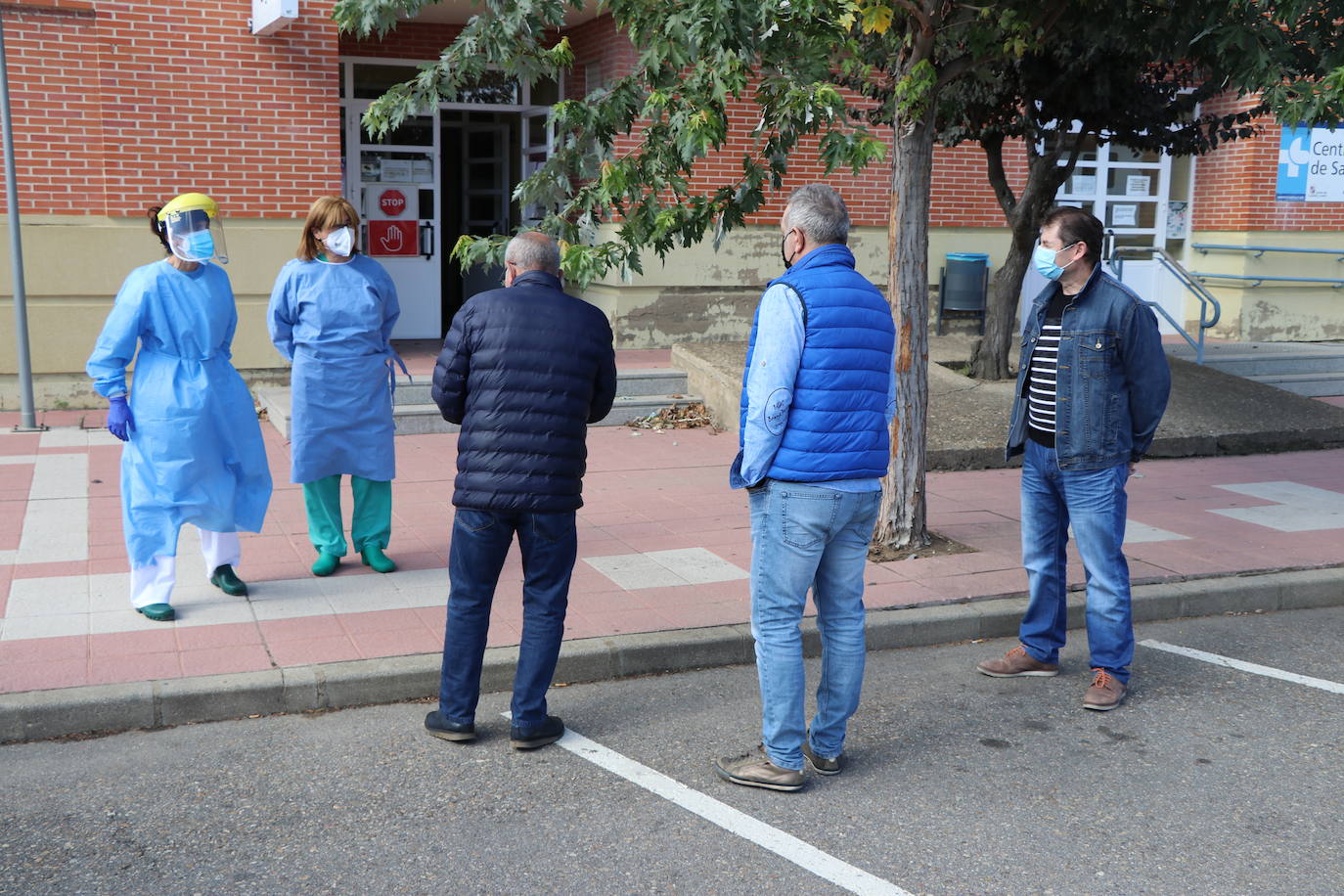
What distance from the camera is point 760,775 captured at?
4320mm

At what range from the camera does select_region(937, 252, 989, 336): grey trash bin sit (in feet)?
46.8

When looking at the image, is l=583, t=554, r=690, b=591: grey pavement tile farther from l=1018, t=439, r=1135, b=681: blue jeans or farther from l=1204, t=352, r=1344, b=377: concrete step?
l=1204, t=352, r=1344, b=377: concrete step

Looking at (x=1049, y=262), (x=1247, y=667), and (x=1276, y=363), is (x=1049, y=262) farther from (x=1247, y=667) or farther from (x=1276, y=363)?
(x=1276, y=363)

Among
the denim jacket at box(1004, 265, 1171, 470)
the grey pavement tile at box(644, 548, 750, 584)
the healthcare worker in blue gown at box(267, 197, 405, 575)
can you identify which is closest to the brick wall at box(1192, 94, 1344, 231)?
the grey pavement tile at box(644, 548, 750, 584)

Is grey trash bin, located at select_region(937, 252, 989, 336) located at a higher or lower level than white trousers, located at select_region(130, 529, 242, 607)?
higher

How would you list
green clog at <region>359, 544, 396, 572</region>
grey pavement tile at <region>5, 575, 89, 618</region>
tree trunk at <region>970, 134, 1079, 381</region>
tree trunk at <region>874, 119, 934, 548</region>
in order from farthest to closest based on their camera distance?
tree trunk at <region>970, 134, 1079, 381</region> → tree trunk at <region>874, 119, 934, 548</region> → green clog at <region>359, 544, 396, 572</region> → grey pavement tile at <region>5, 575, 89, 618</region>

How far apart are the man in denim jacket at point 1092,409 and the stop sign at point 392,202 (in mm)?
9905

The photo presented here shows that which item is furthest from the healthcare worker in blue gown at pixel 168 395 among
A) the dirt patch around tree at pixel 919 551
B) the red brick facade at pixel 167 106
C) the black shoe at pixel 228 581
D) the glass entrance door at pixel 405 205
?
the glass entrance door at pixel 405 205

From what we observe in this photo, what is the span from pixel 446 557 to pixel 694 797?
299 cm

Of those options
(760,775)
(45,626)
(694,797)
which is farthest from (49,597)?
(760,775)

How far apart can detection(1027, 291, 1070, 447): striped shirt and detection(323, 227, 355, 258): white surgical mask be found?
324 cm

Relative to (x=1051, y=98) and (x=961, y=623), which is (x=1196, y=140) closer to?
(x=1051, y=98)

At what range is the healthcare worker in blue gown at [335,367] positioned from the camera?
247 inches

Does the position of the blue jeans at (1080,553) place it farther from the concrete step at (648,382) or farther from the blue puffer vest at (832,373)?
the concrete step at (648,382)
